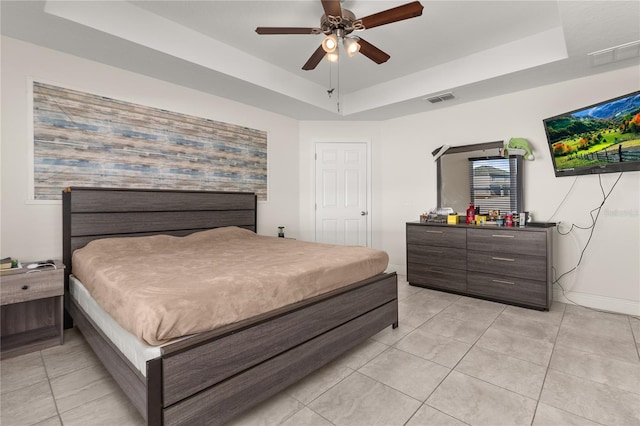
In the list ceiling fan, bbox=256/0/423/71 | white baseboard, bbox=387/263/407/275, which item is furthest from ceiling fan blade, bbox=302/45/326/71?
white baseboard, bbox=387/263/407/275

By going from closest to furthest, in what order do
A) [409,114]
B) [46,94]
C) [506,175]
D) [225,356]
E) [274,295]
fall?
[225,356], [274,295], [46,94], [506,175], [409,114]

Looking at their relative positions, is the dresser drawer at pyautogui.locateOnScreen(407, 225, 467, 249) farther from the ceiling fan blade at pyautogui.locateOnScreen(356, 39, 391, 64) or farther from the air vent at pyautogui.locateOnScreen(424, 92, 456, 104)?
the ceiling fan blade at pyautogui.locateOnScreen(356, 39, 391, 64)

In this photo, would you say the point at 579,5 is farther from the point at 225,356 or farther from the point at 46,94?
the point at 46,94

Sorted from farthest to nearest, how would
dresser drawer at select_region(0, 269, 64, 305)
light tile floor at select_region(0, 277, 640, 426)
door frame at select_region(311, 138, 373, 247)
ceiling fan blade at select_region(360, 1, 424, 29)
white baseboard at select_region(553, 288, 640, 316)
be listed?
door frame at select_region(311, 138, 373, 247)
white baseboard at select_region(553, 288, 640, 316)
dresser drawer at select_region(0, 269, 64, 305)
ceiling fan blade at select_region(360, 1, 424, 29)
light tile floor at select_region(0, 277, 640, 426)

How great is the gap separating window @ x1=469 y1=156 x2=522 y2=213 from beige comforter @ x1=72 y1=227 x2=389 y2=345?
2.12 metres

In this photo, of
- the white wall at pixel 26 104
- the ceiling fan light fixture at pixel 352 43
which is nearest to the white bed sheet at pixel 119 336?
the white wall at pixel 26 104

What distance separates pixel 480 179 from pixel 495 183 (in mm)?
189

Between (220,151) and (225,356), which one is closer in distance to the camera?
(225,356)

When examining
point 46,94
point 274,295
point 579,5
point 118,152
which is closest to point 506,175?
point 579,5

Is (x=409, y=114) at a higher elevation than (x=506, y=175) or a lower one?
higher

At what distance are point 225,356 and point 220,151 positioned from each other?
9.97 ft

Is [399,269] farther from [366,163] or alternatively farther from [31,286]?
[31,286]

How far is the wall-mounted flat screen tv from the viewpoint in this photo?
2.86 metres

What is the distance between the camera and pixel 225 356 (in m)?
1.46
